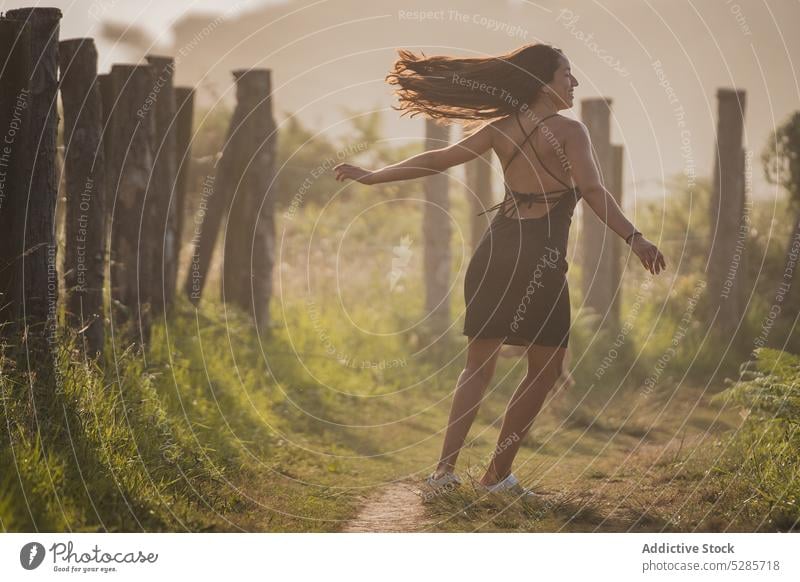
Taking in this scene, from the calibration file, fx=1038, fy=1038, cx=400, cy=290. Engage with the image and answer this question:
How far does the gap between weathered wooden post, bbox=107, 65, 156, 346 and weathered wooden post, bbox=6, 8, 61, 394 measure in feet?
6.16

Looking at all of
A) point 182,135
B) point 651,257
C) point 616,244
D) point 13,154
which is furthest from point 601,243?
point 13,154

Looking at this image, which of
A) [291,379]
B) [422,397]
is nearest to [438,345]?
[422,397]

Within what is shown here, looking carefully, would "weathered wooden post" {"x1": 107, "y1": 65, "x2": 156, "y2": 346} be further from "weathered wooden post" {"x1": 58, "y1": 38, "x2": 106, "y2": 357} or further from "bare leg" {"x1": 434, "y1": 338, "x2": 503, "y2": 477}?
"bare leg" {"x1": 434, "y1": 338, "x2": 503, "y2": 477}

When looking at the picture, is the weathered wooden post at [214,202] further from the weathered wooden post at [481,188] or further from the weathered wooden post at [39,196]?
the weathered wooden post at [39,196]

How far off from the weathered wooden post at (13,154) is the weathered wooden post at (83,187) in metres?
0.81

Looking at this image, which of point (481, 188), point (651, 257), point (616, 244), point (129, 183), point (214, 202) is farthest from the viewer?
point (481, 188)

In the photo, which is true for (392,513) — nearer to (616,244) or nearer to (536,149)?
(536,149)

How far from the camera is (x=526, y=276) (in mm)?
5871

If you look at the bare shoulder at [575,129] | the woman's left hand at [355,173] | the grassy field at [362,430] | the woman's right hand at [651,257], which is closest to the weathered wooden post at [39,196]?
the grassy field at [362,430]

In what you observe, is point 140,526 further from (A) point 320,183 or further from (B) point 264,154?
(A) point 320,183

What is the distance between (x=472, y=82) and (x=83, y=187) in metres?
2.77

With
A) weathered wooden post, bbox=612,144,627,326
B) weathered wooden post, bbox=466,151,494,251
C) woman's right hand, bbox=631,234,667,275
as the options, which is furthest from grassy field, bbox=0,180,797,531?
woman's right hand, bbox=631,234,667,275

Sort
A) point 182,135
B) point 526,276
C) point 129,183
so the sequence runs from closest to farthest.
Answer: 1. point 526,276
2. point 129,183
3. point 182,135
